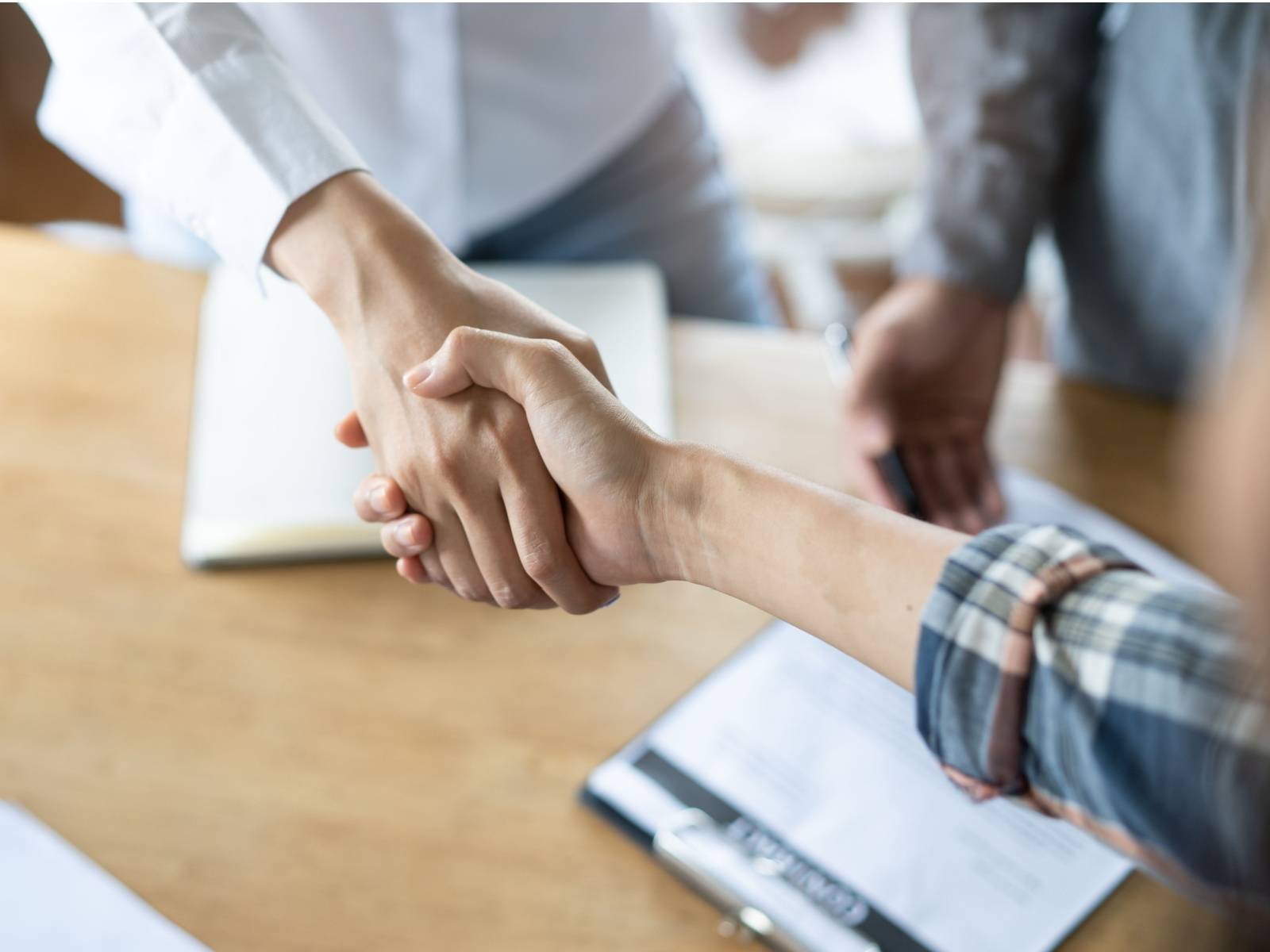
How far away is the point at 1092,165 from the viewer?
0.80 m

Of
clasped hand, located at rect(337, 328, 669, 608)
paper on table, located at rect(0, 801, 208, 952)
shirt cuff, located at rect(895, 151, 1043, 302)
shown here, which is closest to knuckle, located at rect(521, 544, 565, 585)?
clasped hand, located at rect(337, 328, 669, 608)

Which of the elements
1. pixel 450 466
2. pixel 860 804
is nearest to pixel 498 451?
pixel 450 466

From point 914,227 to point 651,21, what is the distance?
0.87 ft

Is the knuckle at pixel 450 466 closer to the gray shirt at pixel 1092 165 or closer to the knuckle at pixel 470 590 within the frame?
the knuckle at pixel 470 590

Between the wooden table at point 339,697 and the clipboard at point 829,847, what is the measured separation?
0.01 meters

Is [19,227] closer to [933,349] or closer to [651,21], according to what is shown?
[651,21]

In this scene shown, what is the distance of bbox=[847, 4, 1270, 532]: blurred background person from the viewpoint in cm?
70

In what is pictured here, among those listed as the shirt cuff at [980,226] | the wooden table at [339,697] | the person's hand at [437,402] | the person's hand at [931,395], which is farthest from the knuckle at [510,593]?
the shirt cuff at [980,226]

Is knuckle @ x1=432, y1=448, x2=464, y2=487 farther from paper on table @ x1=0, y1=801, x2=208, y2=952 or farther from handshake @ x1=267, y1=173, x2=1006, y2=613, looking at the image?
paper on table @ x1=0, y1=801, x2=208, y2=952

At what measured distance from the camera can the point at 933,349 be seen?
744mm

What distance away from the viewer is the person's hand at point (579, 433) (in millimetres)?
442

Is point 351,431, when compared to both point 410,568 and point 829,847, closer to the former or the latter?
point 410,568

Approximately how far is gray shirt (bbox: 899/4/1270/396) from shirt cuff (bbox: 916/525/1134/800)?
1.37 feet

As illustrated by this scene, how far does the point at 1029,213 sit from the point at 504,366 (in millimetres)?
490
